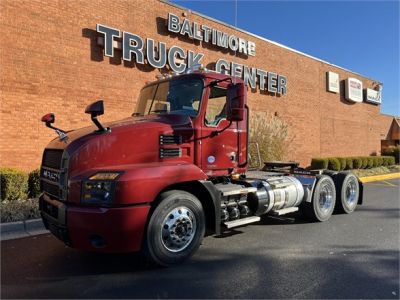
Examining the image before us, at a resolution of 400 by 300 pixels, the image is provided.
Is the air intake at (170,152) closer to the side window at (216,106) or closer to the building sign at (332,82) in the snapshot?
the side window at (216,106)

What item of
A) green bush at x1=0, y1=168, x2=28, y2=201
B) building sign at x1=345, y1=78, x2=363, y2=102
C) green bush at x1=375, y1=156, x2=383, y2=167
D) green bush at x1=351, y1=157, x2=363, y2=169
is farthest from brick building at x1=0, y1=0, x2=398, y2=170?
green bush at x1=375, y1=156, x2=383, y2=167

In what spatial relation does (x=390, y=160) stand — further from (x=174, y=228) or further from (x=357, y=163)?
(x=174, y=228)

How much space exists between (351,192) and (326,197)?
105 cm

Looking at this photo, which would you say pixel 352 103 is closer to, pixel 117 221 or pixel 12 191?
pixel 12 191

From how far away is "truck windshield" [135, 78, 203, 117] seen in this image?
5.82 meters

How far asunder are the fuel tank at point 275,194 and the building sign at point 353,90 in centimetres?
1975

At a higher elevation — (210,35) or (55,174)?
(210,35)

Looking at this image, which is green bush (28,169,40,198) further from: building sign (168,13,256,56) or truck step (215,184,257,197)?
building sign (168,13,256,56)

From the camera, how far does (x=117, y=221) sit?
14.3 ft

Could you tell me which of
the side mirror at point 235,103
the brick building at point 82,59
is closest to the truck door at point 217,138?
the side mirror at point 235,103

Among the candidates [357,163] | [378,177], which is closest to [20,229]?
[378,177]

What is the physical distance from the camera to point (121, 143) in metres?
5.00

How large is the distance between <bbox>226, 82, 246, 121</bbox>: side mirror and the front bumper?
1948 mm

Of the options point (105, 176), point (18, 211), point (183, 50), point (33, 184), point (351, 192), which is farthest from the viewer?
point (183, 50)
